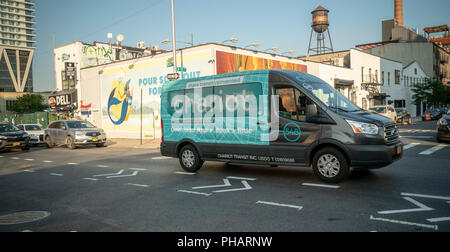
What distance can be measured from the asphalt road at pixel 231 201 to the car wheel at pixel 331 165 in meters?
0.21

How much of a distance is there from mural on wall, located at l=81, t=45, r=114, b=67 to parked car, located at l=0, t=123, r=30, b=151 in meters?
22.2

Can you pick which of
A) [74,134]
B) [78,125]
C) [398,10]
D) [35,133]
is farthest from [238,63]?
[398,10]

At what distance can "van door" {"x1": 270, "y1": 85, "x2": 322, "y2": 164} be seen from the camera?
7.43m

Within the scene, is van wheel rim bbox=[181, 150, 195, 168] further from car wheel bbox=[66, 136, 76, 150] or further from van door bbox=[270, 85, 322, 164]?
car wheel bbox=[66, 136, 76, 150]

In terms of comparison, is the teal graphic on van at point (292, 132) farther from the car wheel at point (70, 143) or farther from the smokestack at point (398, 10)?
the smokestack at point (398, 10)

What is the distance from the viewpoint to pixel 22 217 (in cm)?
575

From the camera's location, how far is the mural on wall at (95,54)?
135 ft

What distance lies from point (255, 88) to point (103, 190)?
168 inches

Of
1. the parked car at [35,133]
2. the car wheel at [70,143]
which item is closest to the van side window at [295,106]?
the car wheel at [70,143]

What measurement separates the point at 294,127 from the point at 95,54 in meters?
39.7

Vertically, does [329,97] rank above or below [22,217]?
above

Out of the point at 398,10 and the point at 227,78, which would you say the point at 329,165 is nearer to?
the point at 227,78
